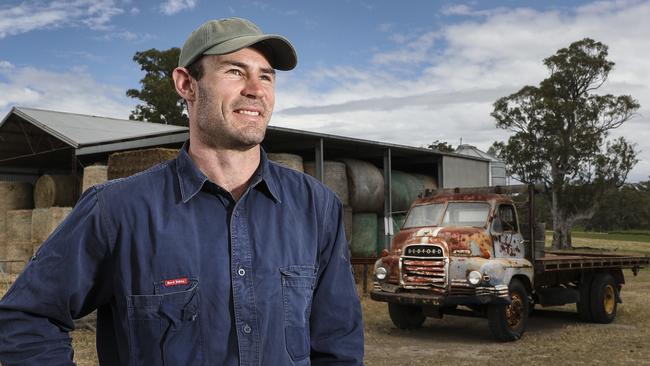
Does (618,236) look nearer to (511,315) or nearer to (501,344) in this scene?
(511,315)

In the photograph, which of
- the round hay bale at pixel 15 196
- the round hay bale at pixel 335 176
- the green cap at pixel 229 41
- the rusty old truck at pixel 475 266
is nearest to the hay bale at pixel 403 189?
the round hay bale at pixel 335 176

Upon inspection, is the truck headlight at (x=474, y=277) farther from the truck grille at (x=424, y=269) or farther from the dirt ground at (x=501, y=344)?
the dirt ground at (x=501, y=344)

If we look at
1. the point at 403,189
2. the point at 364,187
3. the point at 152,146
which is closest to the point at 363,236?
the point at 364,187

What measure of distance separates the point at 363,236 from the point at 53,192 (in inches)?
311

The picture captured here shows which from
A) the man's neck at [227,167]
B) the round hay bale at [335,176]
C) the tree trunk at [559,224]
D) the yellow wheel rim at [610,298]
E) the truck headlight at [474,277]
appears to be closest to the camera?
the man's neck at [227,167]

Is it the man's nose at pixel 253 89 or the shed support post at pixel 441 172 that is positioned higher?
the shed support post at pixel 441 172

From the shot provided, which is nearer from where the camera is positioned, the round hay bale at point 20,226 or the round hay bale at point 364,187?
the round hay bale at point 364,187

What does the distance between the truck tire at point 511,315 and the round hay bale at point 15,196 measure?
44.0 ft

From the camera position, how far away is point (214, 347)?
6.21 ft

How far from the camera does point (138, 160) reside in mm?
11648

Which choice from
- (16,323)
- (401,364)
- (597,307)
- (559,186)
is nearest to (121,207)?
(16,323)

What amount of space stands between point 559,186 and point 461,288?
28785 mm

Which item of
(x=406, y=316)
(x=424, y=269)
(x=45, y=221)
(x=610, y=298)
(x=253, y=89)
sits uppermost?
(x=45, y=221)

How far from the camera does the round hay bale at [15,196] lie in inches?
709
